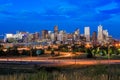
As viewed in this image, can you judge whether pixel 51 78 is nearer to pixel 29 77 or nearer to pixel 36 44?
pixel 29 77

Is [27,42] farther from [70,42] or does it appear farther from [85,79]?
[85,79]

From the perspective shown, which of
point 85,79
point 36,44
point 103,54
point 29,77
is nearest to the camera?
point 85,79

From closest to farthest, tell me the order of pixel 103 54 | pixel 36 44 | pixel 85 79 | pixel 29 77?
pixel 85 79 < pixel 29 77 < pixel 103 54 < pixel 36 44

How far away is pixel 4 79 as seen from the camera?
530 inches

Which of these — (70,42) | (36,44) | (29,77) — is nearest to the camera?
(29,77)

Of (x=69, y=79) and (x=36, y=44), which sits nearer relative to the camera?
(x=69, y=79)

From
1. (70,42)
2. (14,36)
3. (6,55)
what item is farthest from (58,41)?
(6,55)

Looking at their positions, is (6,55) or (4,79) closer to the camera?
(4,79)

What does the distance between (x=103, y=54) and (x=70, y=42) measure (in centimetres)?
6157

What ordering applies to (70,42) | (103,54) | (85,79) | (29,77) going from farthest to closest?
(70,42)
(103,54)
(29,77)
(85,79)

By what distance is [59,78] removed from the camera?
13.6 meters

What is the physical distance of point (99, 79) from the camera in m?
13.4

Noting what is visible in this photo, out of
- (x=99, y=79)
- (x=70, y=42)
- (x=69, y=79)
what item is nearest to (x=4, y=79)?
(x=69, y=79)

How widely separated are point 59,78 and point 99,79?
51.7 inches
